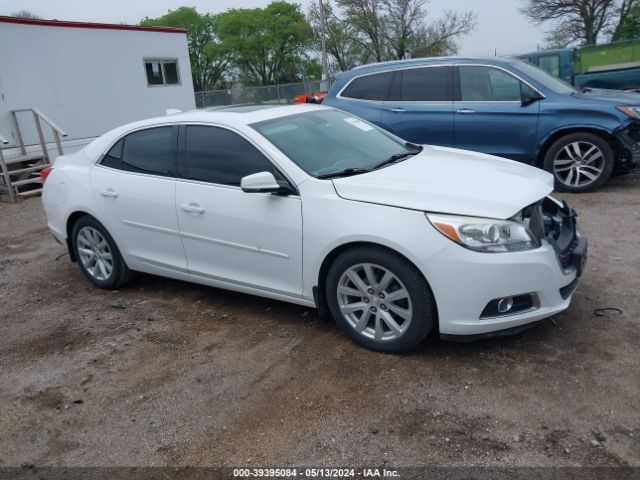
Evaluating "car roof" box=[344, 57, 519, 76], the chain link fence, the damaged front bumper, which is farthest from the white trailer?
the chain link fence

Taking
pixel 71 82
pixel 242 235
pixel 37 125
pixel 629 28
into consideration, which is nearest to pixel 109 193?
pixel 242 235

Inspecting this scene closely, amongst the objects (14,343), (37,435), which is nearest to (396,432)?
(37,435)

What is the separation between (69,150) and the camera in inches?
523

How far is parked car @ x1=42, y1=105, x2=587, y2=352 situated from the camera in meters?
3.19

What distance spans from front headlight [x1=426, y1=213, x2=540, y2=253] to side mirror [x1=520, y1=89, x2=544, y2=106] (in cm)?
438

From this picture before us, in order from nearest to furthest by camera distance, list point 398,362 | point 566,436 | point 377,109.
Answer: point 566,436 → point 398,362 → point 377,109

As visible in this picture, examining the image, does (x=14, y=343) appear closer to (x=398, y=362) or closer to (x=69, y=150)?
(x=398, y=362)

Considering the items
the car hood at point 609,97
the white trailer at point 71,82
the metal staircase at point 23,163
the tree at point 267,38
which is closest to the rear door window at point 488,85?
the car hood at point 609,97

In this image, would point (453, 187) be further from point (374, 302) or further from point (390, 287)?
point (374, 302)

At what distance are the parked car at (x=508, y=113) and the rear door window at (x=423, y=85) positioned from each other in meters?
0.01

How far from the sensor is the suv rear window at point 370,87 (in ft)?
26.0

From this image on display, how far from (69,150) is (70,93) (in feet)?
4.35

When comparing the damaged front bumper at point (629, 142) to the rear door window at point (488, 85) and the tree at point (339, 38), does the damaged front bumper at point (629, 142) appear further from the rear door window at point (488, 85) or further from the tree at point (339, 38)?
the tree at point (339, 38)

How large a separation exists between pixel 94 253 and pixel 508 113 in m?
5.17
